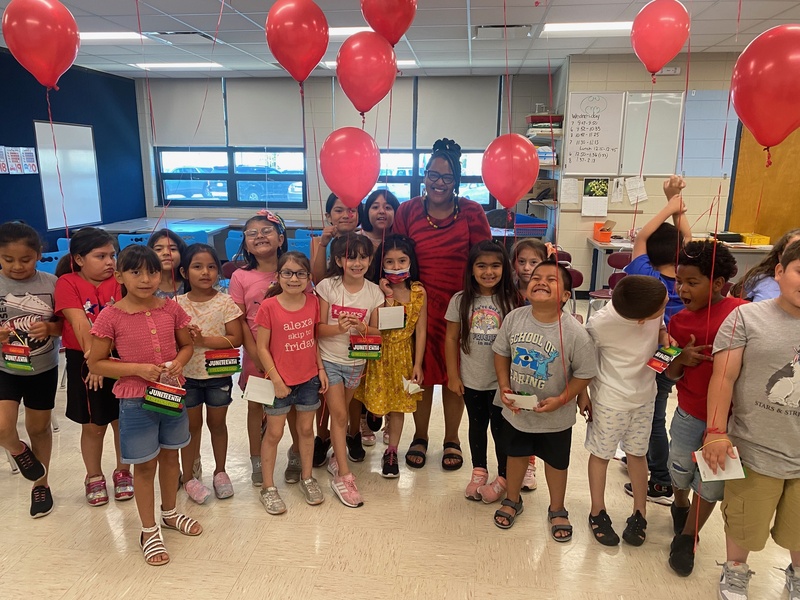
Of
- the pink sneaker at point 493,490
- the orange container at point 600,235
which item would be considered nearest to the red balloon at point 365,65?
the pink sneaker at point 493,490

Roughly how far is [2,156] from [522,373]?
5.76 m

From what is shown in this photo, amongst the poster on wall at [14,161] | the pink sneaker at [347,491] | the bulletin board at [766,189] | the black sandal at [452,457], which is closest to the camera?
the pink sneaker at [347,491]

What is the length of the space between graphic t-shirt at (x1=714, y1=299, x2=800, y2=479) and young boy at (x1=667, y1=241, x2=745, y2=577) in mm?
153

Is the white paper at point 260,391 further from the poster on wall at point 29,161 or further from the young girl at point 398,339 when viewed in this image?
the poster on wall at point 29,161

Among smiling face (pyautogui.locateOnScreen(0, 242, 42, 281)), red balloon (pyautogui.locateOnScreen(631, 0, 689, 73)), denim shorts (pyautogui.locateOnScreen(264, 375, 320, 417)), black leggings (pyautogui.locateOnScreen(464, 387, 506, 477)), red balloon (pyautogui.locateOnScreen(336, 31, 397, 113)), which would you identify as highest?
red balloon (pyautogui.locateOnScreen(631, 0, 689, 73))

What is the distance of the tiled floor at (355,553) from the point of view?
180 centimetres

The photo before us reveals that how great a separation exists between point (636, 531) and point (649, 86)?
5.07 m

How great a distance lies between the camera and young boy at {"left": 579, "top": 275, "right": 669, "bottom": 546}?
190 centimetres

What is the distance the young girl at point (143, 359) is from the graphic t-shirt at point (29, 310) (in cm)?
46

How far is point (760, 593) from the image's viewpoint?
1793 mm

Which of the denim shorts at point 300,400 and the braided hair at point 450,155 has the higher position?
the braided hair at point 450,155

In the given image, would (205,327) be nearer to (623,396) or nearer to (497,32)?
(623,396)

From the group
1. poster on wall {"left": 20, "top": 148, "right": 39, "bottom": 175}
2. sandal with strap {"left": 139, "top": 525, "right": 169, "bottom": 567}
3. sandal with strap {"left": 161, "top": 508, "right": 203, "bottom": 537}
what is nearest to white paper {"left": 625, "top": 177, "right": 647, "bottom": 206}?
sandal with strap {"left": 161, "top": 508, "right": 203, "bottom": 537}

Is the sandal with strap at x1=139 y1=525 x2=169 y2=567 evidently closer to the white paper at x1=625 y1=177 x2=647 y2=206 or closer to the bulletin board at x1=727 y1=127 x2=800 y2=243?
the white paper at x1=625 y1=177 x2=647 y2=206
